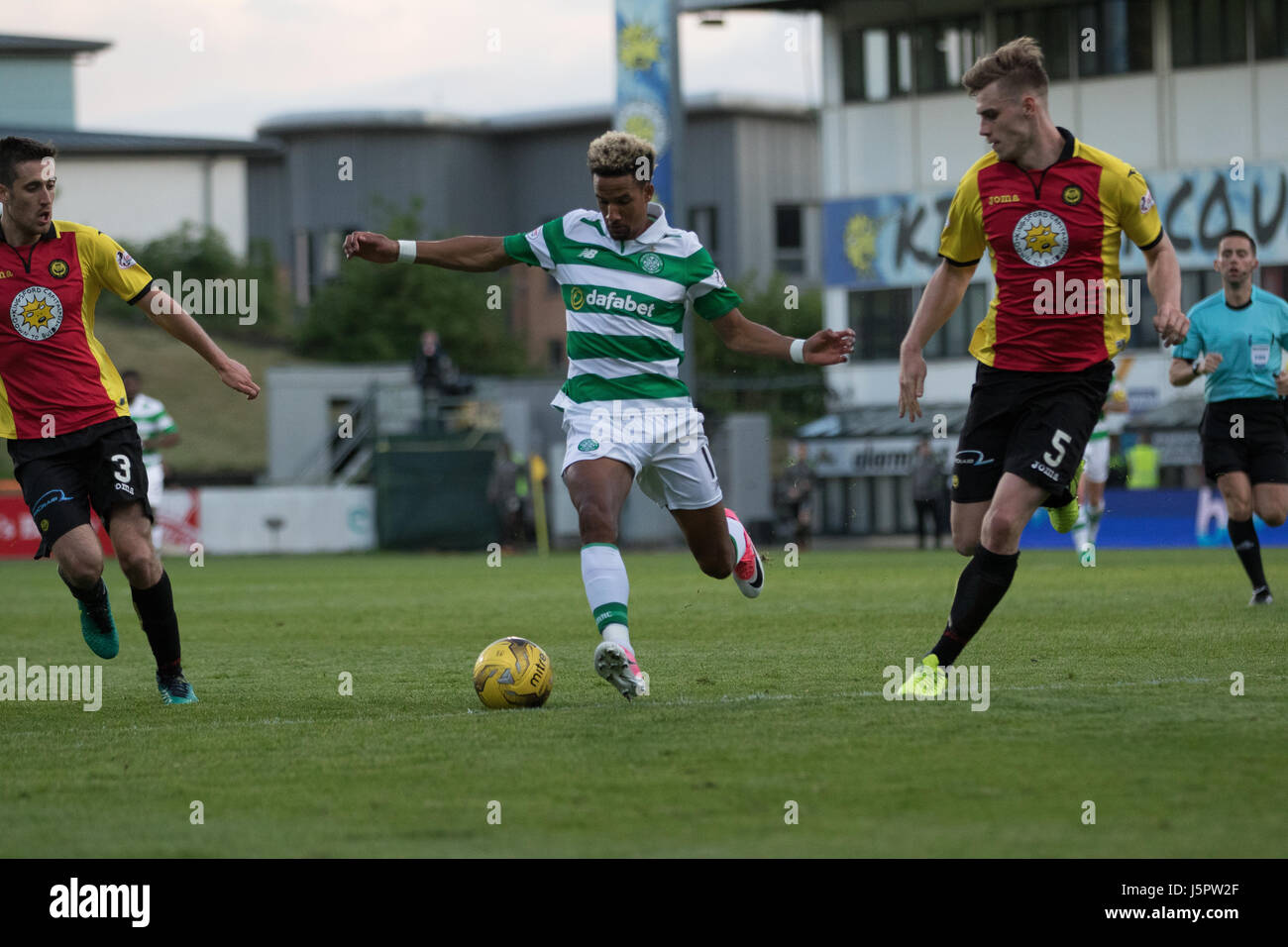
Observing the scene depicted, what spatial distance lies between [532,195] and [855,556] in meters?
41.9

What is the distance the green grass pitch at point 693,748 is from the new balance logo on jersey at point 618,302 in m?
1.68

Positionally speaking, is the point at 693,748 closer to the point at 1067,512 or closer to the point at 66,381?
the point at 1067,512

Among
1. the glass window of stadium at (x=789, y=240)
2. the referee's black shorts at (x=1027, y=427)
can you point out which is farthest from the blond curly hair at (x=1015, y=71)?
the glass window of stadium at (x=789, y=240)

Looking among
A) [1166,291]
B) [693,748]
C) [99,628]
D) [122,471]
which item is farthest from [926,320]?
[99,628]

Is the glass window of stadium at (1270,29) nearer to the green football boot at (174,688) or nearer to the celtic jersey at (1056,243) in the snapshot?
the celtic jersey at (1056,243)

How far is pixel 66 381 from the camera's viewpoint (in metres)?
8.15

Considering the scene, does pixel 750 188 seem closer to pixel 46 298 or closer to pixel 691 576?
pixel 691 576

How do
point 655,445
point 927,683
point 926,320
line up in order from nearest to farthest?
point 927,683, point 926,320, point 655,445

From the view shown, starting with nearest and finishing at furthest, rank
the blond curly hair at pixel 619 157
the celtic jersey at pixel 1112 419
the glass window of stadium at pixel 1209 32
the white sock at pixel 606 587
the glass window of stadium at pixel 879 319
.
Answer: the white sock at pixel 606 587, the blond curly hair at pixel 619 157, the celtic jersey at pixel 1112 419, the glass window of stadium at pixel 1209 32, the glass window of stadium at pixel 879 319

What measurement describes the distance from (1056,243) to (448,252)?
263cm

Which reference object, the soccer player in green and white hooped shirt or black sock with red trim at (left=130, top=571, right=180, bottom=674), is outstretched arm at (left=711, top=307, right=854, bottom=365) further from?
black sock with red trim at (left=130, top=571, right=180, bottom=674)

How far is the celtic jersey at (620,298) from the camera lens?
7957mm

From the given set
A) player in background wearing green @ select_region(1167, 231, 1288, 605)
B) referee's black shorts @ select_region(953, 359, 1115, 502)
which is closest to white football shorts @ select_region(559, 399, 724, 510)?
referee's black shorts @ select_region(953, 359, 1115, 502)
